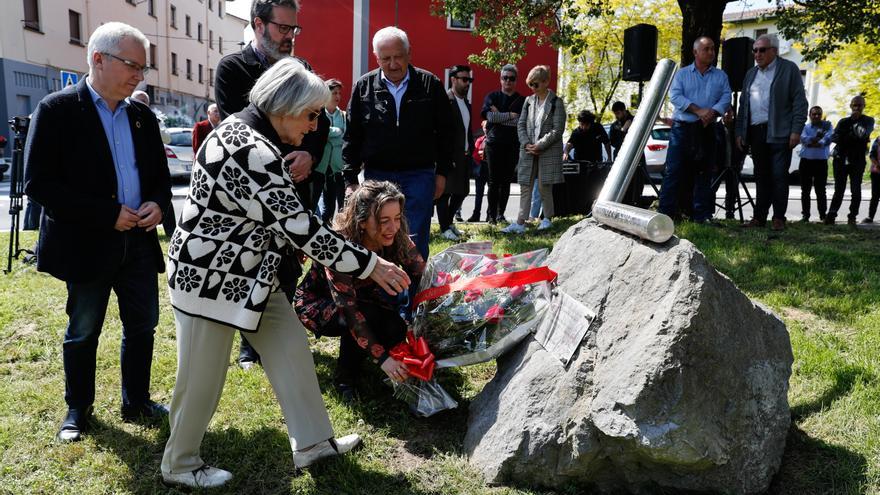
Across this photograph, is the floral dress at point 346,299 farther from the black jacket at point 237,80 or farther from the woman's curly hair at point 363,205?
the black jacket at point 237,80

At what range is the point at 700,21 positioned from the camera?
891cm

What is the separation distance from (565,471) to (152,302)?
7.29 ft

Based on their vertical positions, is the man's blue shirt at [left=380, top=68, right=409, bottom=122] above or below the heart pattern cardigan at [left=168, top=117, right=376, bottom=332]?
above

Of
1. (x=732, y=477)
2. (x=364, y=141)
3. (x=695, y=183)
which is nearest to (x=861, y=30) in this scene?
(x=695, y=183)

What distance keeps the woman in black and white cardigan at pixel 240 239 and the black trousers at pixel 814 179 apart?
9.32 meters

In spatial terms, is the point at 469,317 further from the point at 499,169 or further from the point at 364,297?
the point at 499,169

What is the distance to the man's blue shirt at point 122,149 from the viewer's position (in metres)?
3.25

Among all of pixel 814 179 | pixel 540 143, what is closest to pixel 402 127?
pixel 540 143

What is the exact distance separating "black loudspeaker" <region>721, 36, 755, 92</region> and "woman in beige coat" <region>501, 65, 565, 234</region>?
3735 mm

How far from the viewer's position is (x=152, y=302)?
3.48 meters

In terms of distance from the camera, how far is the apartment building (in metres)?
24.2

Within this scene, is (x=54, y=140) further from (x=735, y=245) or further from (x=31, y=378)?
(x=735, y=245)

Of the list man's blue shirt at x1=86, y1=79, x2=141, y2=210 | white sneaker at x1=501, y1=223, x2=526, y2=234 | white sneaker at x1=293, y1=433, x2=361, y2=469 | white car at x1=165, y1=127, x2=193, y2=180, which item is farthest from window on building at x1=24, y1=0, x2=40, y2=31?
white sneaker at x1=293, y1=433, x2=361, y2=469

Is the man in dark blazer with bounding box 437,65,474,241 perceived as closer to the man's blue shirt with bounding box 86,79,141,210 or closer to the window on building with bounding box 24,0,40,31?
the man's blue shirt with bounding box 86,79,141,210
